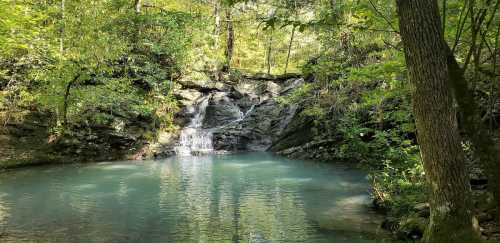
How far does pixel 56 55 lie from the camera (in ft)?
62.9

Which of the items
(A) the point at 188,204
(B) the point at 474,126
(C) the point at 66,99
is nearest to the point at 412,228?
(B) the point at 474,126

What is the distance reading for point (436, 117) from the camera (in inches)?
181

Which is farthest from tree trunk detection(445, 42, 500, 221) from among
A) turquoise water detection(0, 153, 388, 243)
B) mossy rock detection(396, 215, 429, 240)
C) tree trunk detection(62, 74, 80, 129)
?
tree trunk detection(62, 74, 80, 129)

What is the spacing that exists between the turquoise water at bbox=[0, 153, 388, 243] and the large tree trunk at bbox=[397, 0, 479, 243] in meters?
3.39

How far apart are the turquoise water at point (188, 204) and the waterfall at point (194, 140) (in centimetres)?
526

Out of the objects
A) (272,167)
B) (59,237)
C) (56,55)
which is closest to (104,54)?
(56,55)

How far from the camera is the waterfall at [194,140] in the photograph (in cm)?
2428

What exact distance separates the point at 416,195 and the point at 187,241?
4.92 m

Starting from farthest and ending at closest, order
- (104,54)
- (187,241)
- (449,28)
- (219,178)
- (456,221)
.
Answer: (104,54)
(219,178)
(187,241)
(449,28)
(456,221)

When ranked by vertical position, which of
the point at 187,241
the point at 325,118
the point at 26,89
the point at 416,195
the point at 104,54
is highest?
the point at 104,54

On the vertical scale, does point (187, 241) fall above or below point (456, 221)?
below

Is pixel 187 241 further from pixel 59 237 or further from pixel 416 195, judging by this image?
pixel 416 195

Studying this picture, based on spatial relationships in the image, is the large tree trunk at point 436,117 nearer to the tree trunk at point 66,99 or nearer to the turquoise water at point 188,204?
the turquoise water at point 188,204

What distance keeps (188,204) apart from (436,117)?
821 cm
